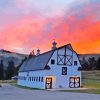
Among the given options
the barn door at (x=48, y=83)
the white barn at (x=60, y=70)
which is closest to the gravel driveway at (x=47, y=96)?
the barn door at (x=48, y=83)

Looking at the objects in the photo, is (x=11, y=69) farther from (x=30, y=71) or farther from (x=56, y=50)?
(x=56, y=50)

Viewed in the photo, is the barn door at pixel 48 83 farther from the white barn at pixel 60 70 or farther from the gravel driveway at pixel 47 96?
the gravel driveway at pixel 47 96

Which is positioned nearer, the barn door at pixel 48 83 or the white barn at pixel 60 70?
the barn door at pixel 48 83

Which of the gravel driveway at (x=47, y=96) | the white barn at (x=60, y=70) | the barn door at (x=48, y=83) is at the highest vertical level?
the white barn at (x=60, y=70)

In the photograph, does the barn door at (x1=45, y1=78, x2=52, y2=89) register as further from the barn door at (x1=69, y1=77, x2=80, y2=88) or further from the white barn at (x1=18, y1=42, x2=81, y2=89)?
the barn door at (x1=69, y1=77, x2=80, y2=88)

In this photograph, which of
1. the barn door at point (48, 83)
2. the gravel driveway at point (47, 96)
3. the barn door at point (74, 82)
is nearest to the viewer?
the gravel driveway at point (47, 96)

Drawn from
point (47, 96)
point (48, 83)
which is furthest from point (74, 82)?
point (47, 96)

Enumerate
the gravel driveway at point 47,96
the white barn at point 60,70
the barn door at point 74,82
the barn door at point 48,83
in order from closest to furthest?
the gravel driveway at point 47,96
the barn door at point 48,83
the white barn at point 60,70
the barn door at point 74,82

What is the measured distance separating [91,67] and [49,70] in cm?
10474

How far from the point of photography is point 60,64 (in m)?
63.9

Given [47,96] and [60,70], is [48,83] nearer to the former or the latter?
[60,70]

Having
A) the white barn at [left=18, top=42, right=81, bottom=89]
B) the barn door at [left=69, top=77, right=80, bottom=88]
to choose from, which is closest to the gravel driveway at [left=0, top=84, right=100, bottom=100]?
the white barn at [left=18, top=42, right=81, bottom=89]

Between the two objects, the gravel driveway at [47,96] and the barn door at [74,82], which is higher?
the barn door at [74,82]

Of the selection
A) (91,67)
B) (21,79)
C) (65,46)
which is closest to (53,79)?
(65,46)
